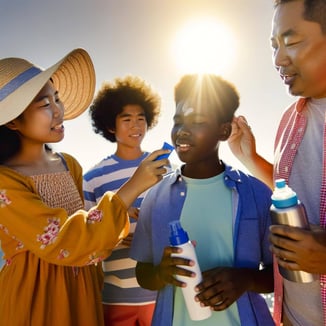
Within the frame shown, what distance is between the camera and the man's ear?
199 centimetres

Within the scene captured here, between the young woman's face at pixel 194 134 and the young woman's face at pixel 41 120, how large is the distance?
2.01 feet

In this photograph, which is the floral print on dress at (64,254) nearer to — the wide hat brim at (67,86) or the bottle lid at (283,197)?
→ the wide hat brim at (67,86)

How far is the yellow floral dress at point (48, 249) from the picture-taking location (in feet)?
5.71

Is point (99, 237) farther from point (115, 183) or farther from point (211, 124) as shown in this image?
point (115, 183)

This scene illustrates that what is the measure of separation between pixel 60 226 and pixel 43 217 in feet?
0.29

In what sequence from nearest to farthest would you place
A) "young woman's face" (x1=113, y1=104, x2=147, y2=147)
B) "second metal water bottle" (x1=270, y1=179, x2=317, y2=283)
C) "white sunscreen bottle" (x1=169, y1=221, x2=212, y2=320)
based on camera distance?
"second metal water bottle" (x1=270, y1=179, x2=317, y2=283) < "white sunscreen bottle" (x1=169, y1=221, x2=212, y2=320) < "young woman's face" (x1=113, y1=104, x2=147, y2=147)

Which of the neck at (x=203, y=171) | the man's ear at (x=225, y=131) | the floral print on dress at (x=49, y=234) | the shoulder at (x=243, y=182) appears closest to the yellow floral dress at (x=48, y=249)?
the floral print on dress at (x=49, y=234)

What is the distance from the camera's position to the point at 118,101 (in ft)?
11.9

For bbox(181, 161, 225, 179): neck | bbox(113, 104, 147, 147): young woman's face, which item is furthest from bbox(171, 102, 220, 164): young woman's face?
bbox(113, 104, 147, 147): young woman's face

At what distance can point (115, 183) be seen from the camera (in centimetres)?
302

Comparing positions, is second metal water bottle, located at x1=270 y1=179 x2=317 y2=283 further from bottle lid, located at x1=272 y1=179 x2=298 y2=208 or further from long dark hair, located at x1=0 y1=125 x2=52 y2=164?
long dark hair, located at x1=0 y1=125 x2=52 y2=164

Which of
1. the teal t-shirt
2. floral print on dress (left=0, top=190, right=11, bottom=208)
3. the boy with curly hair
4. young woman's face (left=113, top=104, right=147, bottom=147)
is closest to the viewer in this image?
the teal t-shirt

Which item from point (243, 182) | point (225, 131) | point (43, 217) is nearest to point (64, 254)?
point (43, 217)

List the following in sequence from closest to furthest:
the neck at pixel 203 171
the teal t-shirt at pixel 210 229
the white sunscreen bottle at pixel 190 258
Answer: the white sunscreen bottle at pixel 190 258 < the teal t-shirt at pixel 210 229 < the neck at pixel 203 171
